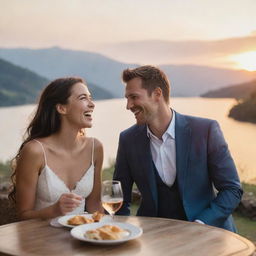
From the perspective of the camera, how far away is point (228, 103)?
212 inches

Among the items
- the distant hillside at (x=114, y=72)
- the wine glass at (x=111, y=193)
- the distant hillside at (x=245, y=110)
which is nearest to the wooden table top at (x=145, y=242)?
the wine glass at (x=111, y=193)

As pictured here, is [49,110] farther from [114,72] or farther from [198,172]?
[114,72]

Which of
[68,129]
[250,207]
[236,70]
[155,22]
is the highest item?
[155,22]

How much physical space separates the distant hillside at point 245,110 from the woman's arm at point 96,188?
2.82 m

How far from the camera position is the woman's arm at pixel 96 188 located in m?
3.02

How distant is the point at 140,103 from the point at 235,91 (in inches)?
124

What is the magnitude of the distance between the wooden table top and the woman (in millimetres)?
630

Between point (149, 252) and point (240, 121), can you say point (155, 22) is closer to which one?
point (240, 121)

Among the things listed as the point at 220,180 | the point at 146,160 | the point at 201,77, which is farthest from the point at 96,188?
the point at 201,77

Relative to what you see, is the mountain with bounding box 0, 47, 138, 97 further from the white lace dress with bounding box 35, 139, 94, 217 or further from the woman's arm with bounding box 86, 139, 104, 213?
the white lace dress with bounding box 35, 139, 94, 217

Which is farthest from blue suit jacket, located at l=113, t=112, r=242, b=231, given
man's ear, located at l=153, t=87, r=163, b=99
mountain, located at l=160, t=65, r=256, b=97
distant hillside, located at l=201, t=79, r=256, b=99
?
distant hillside, located at l=201, t=79, r=256, b=99

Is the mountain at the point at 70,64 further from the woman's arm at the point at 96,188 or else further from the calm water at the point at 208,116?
the woman's arm at the point at 96,188

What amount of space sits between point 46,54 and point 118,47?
1.36 meters

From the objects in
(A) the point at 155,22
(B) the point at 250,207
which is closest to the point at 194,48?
(A) the point at 155,22
